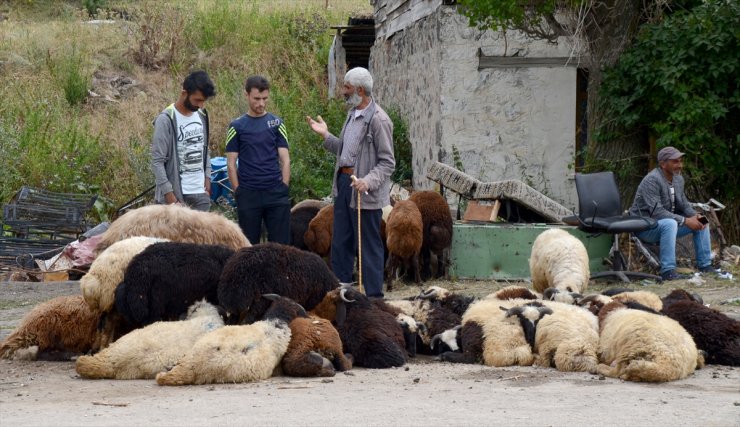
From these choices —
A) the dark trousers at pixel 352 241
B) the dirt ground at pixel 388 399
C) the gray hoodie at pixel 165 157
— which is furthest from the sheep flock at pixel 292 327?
the dark trousers at pixel 352 241

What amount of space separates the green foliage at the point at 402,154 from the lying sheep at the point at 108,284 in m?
10.9

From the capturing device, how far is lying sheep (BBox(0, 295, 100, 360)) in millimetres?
7570

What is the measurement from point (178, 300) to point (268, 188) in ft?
9.30

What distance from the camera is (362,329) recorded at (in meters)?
7.33

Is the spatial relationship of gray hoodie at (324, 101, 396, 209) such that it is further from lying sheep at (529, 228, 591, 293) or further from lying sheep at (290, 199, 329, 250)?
lying sheep at (290, 199, 329, 250)

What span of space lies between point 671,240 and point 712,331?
5421 millimetres

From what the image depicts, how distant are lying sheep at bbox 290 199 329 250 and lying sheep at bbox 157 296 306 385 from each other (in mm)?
5757

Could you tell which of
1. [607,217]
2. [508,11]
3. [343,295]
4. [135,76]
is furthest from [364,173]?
[135,76]

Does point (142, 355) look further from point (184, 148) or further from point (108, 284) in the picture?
point (184, 148)

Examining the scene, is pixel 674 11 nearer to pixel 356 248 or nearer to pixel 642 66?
pixel 642 66

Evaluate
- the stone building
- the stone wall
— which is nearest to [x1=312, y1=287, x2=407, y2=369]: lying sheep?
the stone building

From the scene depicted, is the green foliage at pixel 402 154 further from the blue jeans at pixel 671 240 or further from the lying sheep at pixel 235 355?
the lying sheep at pixel 235 355

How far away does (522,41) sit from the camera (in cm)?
1588

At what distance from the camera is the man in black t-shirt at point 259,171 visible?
998cm
